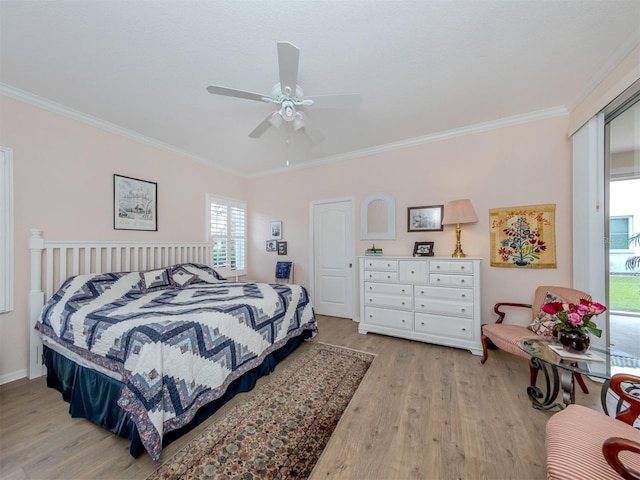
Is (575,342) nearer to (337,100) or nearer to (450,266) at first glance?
(450,266)

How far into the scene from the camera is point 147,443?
1.35 m

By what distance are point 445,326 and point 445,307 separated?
0.23 metres

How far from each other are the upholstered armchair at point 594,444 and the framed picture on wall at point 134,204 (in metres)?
4.22

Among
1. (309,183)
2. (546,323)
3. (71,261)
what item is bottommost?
(546,323)

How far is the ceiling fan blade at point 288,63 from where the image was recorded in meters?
1.42

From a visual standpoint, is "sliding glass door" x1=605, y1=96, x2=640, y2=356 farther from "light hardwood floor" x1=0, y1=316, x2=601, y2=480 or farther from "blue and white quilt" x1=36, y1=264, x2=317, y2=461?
"blue and white quilt" x1=36, y1=264, x2=317, y2=461

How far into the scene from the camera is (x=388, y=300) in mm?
3242

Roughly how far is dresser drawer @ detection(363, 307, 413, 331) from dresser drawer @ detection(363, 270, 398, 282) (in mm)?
417

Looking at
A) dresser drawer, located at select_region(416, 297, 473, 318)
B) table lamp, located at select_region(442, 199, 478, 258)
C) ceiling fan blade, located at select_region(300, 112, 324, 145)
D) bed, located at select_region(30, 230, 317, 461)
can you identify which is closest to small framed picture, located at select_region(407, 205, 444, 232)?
table lamp, located at select_region(442, 199, 478, 258)

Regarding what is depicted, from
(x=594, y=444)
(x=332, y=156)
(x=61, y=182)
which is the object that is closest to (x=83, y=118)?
(x=61, y=182)

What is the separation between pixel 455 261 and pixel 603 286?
4.04 ft

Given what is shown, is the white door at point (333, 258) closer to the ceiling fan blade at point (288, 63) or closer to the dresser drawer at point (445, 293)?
the dresser drawer at point (445, 293)

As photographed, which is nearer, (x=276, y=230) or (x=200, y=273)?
(x=200, y=273)

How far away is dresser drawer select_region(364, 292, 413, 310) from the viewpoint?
10.2 ft
